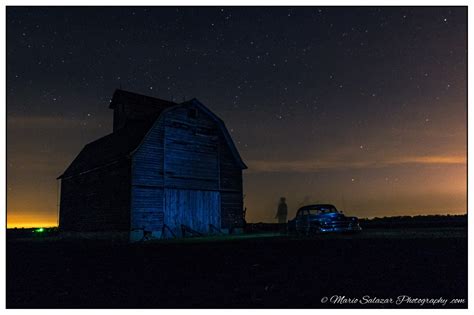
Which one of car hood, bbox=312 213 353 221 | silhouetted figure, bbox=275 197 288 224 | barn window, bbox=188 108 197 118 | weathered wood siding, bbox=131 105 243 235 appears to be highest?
barn window, bbox=188 108 197 118

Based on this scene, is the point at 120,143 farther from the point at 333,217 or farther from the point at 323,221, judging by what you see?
the point at 333,217

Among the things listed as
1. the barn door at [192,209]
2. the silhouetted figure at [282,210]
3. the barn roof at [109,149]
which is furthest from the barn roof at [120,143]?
the silhouetted figure at [282,210]

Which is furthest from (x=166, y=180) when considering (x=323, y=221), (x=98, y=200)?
(x=323, y=221)

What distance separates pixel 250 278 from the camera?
295 inches

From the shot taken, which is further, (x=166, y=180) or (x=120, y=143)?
(x=120, y=143)

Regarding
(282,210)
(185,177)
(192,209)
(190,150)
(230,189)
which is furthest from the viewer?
(282,210)

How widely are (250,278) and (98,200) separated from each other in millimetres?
18277

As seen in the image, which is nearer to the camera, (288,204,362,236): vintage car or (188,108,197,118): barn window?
(288,204,362,236): vintage car

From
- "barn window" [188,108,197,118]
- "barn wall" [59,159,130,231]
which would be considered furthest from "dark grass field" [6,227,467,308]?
"barn window" [188,108,197,118]

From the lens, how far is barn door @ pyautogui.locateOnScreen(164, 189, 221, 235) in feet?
73.2

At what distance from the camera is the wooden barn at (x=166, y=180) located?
2141 cm

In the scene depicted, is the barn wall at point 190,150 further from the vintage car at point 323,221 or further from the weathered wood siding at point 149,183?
the vintage car at point 323,221

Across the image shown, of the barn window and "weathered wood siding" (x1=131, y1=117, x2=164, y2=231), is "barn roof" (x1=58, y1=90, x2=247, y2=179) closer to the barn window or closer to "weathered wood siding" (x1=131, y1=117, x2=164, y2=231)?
the barn window

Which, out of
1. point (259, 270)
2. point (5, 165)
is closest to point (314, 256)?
point (259, 270)
